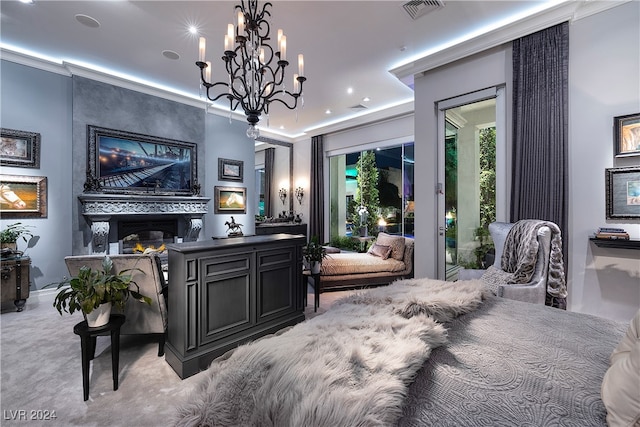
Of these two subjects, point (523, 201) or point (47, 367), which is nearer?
point (47, 367)

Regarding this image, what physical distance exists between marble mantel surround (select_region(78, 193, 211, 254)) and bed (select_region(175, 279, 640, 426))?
438 centimetres

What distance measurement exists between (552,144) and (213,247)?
3.38 m

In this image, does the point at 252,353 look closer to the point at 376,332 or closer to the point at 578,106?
the point at 376,332

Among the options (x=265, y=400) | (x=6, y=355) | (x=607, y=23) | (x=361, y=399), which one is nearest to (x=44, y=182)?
(x=6, y=355)

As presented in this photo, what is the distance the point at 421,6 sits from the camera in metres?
2.86

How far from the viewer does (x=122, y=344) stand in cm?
257

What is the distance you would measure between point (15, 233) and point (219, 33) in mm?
3595

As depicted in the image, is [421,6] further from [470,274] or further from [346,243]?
[346,243]

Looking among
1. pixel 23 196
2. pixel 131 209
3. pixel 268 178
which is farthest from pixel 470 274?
pixel 268 178

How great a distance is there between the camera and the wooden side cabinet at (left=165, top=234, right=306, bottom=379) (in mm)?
2088

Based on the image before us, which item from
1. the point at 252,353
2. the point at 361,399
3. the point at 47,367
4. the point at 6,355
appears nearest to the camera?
the point at 361,399

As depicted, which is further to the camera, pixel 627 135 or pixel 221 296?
pixel 627 135

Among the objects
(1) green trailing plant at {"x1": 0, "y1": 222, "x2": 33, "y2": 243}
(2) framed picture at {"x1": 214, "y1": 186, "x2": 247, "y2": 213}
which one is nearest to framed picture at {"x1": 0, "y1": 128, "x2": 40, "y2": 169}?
(1) green trailing plant at {"x1": 0, "y1": 222, "x2": 33, "y2": 243}

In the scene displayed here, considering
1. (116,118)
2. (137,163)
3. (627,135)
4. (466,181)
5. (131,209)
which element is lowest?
(131,209)
